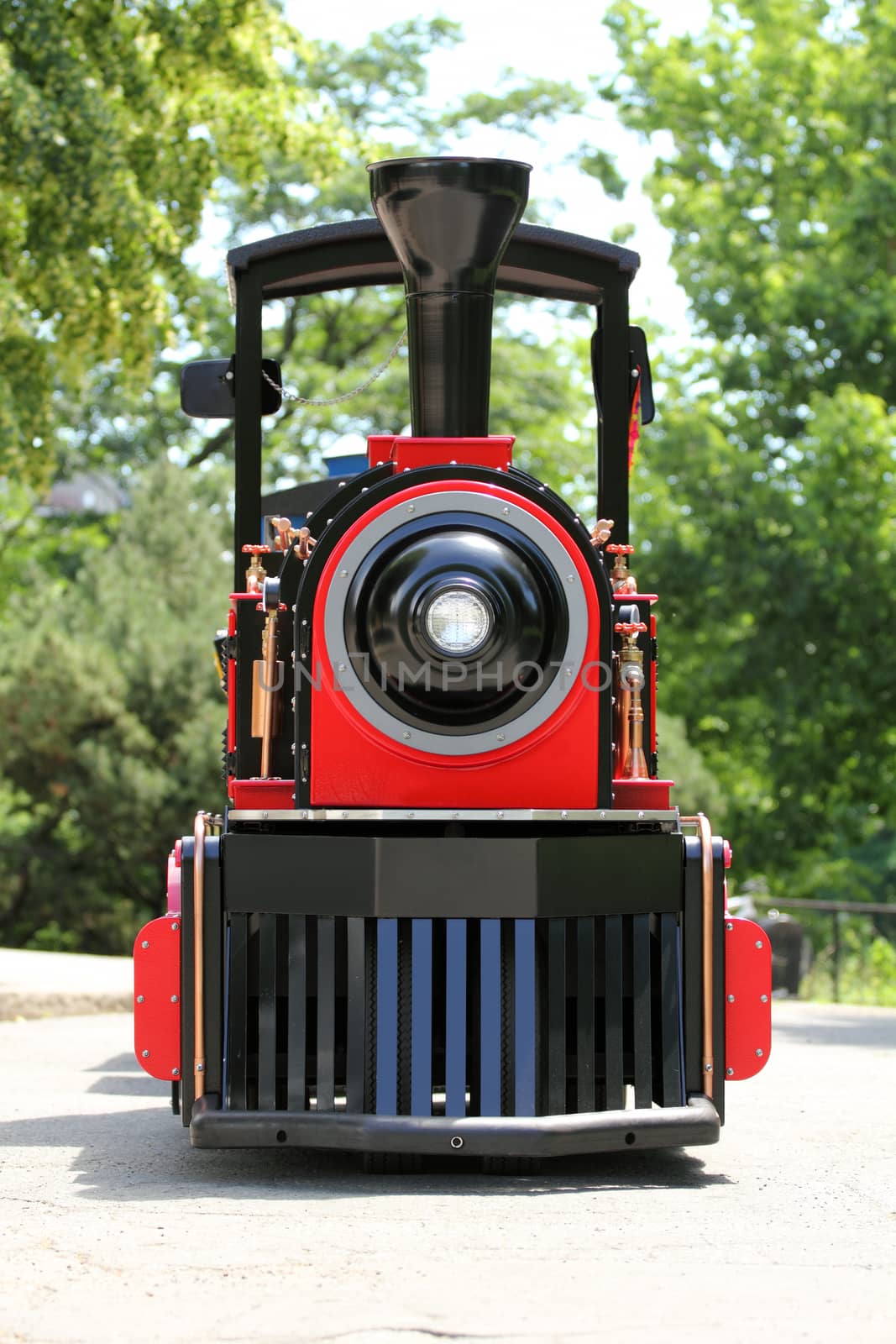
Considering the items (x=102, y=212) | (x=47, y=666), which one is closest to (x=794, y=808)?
(x=47, y=666)

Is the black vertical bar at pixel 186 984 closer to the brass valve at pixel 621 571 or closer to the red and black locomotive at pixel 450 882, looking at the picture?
the red and black locomotive at pixel 450 882

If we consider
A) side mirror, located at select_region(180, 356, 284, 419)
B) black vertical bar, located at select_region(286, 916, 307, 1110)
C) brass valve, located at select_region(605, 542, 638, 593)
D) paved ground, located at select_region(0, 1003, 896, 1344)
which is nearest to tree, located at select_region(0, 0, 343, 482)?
side mirror, located at select_region(180, 356, 284, 419)

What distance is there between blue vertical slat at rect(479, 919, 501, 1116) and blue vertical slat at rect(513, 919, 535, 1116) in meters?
0.05

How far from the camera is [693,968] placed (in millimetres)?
5680

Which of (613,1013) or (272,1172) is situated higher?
(613,1013)

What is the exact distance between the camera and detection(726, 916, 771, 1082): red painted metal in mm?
5742

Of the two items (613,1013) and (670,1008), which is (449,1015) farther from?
(670,1008)

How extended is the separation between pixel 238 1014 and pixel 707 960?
1463 millimetres

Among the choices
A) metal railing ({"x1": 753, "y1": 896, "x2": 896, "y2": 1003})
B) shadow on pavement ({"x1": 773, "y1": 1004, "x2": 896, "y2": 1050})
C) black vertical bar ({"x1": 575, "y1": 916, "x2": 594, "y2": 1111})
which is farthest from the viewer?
metal railing ({"x1": 753, "y1": 896, "x2": 896, "y2": 1003})

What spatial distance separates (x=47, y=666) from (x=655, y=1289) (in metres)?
15.1

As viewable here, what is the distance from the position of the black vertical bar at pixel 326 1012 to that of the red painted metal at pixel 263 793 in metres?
0.64

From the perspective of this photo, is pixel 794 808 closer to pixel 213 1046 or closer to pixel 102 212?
pixel 102 212

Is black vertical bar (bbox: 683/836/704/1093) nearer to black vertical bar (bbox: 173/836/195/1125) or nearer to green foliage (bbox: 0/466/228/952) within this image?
black vertical bar (bbox: 173/836/195/1125)

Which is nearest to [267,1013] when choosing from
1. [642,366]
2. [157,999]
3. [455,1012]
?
[157,999]
